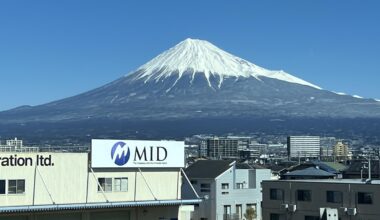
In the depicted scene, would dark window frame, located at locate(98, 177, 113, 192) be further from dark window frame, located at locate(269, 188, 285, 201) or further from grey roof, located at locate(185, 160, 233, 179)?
grey roof, located at locate(185, 160, 233, 179)

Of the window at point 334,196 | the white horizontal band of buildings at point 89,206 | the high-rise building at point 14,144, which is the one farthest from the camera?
the window at point 334,196

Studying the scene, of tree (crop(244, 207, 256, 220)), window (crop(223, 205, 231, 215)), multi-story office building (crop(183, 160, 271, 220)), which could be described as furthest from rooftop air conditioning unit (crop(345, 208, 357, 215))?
window (crop(223, 205, 231, 215))

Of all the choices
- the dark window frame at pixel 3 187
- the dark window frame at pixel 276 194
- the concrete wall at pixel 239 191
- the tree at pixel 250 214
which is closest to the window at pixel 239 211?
the concrete wall at pixel 239 191

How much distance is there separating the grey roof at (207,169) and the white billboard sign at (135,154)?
1864cm

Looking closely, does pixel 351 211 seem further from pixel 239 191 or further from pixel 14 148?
pixel 239 191

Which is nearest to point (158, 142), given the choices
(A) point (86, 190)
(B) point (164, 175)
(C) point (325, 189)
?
(B) point (164, 175)

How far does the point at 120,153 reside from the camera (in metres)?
31.5

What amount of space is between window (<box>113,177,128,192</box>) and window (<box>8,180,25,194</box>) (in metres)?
4.32

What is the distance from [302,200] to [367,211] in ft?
14.0

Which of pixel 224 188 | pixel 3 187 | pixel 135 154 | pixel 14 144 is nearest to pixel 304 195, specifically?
pixel 135 154

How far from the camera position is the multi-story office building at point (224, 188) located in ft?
169

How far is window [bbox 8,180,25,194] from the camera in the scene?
1117 inches

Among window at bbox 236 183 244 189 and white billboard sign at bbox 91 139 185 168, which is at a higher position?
white billboard sign at bbox 91 139 185 168

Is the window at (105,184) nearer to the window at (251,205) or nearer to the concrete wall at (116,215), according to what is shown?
the concrete wall at (116,215)
